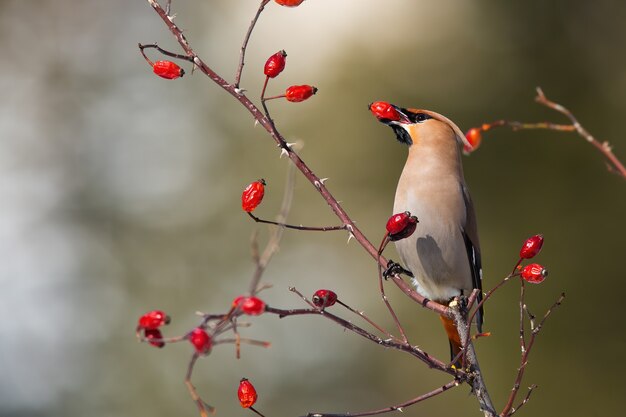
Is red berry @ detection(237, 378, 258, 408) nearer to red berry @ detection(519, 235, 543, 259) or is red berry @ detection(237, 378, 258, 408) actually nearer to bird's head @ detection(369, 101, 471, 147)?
red berry @ detection(519, 235, 543, 259)

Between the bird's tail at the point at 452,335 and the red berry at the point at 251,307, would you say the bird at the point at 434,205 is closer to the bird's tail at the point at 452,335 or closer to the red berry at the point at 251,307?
the bird's tail at the point at 452,335

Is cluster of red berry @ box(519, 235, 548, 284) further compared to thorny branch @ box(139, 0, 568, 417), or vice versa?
cluster of red berry @ box(519, 235, 548, 284)

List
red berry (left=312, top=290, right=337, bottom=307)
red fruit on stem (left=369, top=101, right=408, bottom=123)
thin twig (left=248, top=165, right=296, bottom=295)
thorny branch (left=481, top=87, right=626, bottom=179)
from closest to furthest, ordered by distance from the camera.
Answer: thin twig (left=248, top=165, right=296, bottom=295)
thorny branch (left=481, top=87, right=626, bottom=179)
red berry (left=312, top=290, right=337, bottom=307)
red fruit on stem (left=369, top=101, right=408, bottom=123)

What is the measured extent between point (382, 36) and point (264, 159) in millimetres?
1779

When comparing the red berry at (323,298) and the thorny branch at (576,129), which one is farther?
the red berry at (323,298)

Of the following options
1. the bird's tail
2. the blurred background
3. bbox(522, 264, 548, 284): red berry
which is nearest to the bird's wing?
the bird's tail

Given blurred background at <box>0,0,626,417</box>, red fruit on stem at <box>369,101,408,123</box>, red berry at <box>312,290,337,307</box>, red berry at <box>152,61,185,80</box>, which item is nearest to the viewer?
red berry at <box>312,290,337,307</box>

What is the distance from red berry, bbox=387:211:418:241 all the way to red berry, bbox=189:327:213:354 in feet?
1.90

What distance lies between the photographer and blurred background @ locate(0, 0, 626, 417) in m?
7.41

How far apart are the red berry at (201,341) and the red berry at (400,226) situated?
0.58m

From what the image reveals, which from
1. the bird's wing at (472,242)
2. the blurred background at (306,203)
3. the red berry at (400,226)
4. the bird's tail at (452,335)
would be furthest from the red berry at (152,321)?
the blurred background at (306,203)

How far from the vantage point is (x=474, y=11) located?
9.03m

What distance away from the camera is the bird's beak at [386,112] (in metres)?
2.36

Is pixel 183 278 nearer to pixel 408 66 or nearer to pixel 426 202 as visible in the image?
pixel 408 66
